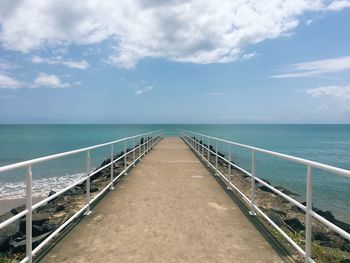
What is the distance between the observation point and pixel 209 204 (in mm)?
6254

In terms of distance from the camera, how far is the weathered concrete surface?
3.83 meters

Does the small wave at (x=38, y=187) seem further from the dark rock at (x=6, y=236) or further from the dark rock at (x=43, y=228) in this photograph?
Answer: the dark rock at (x=43, y=228)

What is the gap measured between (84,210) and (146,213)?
1107 mm

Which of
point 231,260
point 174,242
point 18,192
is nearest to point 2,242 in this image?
point 174,242

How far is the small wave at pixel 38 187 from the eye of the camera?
15102 mm

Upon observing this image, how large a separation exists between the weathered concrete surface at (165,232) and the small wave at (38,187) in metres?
9.63

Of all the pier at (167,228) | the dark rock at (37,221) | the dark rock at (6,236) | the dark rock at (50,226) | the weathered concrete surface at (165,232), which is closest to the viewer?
the pier at (167,228)

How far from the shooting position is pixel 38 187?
16.6 m

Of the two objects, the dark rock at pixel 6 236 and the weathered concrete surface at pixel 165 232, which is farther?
the dark rock at pixel 6 236

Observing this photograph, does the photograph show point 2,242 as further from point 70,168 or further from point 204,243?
point 70,168

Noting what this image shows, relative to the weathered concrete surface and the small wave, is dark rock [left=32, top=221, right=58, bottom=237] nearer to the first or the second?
the weathered concrete surface

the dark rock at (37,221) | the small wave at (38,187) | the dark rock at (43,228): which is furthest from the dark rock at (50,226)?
the small wave at (38,187)

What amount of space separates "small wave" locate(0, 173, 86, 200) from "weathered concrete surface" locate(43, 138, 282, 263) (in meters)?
9.63

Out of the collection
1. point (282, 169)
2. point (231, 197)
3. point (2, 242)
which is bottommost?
point (282, 169)
